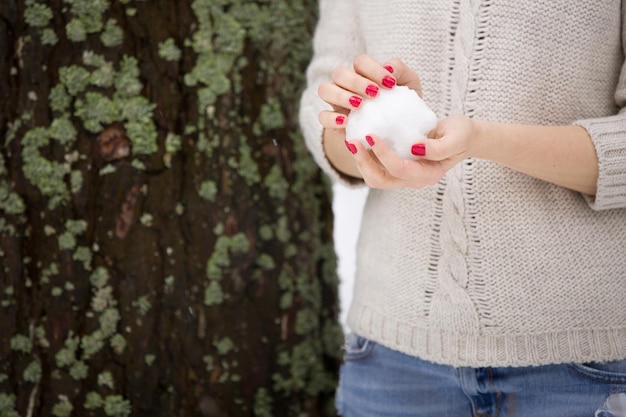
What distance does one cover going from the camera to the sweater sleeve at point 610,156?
99 centimetres

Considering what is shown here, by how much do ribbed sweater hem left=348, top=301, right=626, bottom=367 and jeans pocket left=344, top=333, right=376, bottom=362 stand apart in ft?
0.45

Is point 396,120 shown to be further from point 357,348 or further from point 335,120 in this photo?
point 357,348

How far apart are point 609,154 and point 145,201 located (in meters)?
0.92

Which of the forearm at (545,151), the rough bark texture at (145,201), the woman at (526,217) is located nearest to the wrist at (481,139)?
the forearm at (545,151)

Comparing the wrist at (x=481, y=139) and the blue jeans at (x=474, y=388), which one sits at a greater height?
the wrist at (x=481, y=139)

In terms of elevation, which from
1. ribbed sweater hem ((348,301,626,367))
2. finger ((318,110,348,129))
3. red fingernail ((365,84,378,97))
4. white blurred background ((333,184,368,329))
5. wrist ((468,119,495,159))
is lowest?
ribbed sweater hem ((348,301,626,367))

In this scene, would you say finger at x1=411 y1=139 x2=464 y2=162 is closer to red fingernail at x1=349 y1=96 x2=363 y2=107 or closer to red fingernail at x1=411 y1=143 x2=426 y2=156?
red fingernail at x1=411 y1=143 x2=426 y2=156

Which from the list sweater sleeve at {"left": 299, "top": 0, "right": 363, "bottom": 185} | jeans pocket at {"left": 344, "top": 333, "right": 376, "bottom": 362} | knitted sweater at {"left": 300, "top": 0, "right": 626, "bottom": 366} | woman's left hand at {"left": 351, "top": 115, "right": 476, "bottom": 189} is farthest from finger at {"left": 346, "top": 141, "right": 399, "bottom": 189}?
jeans pocket at {"left": 344, "top": 333, "right": 376, "bottom": 362}

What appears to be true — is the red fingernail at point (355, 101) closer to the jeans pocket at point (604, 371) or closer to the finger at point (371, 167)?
the finger at point (371, 167)

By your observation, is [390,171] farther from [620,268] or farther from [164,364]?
[164,364]

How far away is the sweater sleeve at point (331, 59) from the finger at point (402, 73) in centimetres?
27

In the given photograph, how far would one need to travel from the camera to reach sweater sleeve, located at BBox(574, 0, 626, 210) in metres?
0.99

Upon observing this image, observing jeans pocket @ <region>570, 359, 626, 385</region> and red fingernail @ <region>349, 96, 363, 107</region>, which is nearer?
red fingernail @ <region>349, 96, 363, 107</region>

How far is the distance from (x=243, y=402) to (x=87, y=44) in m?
0.86
